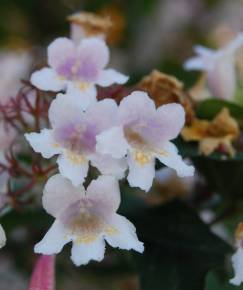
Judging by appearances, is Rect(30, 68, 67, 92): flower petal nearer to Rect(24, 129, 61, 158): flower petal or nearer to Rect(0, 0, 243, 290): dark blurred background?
Rect(24, 129, 61, 158): flower petal

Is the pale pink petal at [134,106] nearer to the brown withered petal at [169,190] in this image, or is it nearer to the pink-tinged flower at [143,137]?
the pink-tinged flower at [143,137]

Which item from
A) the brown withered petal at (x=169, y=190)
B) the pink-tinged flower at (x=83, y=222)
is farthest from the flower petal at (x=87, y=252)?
the brown withered petal at (x=169, y=190)

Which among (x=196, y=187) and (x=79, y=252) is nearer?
(x=79, y=252)

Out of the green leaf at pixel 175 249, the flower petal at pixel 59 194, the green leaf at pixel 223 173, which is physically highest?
the flower petal at pixel 59 194

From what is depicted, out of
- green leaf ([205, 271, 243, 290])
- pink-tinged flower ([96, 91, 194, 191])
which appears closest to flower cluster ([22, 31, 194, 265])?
pink-tinged flower ([96, 91, 194, 191])

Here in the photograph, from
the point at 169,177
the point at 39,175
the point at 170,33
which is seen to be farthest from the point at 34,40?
the point at 39,175

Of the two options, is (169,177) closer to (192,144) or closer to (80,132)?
(192,144)

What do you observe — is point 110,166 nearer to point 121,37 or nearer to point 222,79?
point 222,79

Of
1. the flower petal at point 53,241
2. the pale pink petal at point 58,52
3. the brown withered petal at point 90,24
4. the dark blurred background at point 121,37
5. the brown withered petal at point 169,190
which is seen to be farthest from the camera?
the dark blurred background at point 121,37
